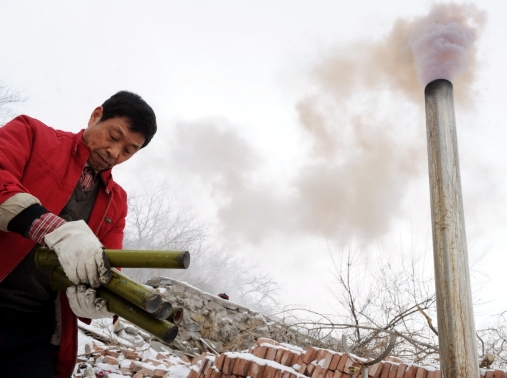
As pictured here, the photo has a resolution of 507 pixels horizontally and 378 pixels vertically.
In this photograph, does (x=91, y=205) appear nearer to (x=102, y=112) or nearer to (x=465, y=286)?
(x=102, y=112)

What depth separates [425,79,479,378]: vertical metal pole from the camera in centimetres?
243

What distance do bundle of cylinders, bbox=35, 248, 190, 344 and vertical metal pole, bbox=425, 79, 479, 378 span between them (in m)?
1.91

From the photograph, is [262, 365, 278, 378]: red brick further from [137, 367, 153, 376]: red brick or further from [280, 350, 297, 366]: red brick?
[137, 367, 153, 376]: red brick

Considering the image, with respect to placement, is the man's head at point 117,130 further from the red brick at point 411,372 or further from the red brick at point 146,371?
the red brick at point 146,371

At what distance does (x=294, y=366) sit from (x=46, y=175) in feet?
9.82

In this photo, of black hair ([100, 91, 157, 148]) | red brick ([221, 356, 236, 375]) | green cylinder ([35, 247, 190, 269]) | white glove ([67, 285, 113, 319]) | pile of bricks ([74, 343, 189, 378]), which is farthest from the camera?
pile of bricks ([74, 343, 189, 378])

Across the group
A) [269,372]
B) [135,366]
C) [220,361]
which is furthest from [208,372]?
[135,366]

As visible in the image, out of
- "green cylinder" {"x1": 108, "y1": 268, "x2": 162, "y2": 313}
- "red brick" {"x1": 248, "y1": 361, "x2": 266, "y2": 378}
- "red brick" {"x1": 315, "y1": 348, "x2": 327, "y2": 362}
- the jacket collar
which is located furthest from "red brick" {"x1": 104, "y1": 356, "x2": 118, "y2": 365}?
"green cylinder" {"x1": 108, "y1": 268, "x2": 162, "y2": 313}

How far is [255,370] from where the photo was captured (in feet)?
11.9

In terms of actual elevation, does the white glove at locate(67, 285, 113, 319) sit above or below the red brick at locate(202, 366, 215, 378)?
below

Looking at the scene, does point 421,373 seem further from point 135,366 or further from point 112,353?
point 112,353

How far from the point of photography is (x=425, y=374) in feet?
10.6

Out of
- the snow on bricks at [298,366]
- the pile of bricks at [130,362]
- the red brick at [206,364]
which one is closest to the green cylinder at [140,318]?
the snow on bricks at [298,366]

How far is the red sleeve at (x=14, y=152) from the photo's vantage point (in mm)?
1383
